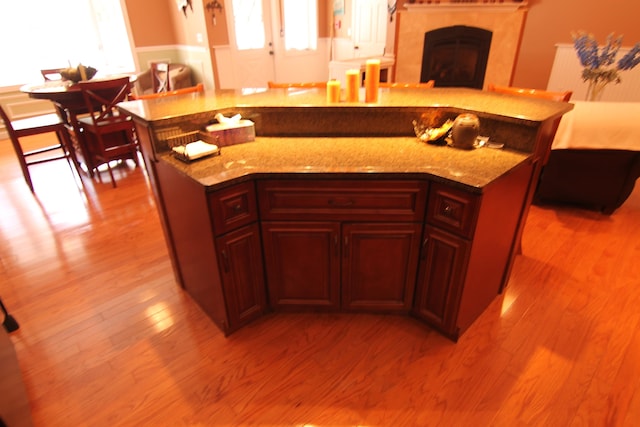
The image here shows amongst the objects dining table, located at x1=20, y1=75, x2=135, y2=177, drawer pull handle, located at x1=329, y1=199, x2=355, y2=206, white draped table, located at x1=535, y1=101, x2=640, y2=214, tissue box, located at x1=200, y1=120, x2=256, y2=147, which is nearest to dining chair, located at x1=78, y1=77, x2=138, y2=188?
dining table, located at x1=20, y1=75, x2=135, y2=177

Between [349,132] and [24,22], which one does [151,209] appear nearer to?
[349,132]

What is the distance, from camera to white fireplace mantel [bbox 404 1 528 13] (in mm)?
4816

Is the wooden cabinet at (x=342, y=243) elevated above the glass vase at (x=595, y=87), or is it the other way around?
the glass vase at (x=595, y=87)

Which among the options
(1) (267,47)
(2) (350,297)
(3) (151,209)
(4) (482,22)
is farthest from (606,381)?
(1) (267,47)

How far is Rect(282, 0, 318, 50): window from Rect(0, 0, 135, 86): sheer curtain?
8.25ft

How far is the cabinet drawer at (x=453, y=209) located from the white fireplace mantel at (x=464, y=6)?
180 inches

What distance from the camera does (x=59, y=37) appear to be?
560 centimetres

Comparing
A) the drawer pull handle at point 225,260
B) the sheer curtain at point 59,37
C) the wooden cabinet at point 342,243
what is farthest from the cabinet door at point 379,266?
the sheer curtain at point 59,37

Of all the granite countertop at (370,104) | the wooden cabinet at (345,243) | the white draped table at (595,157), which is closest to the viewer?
the wooden cabinet at (345,243)

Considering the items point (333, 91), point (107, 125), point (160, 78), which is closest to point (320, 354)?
point (333, 91)

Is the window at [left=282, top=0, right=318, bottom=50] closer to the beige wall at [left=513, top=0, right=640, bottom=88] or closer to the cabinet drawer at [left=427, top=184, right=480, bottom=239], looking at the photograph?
the beige wall at [left=513, top=0, right=640, bottom=88]

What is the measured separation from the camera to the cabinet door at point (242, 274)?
1666 millimetres

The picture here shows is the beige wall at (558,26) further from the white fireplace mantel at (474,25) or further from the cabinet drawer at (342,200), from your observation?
the cabinet drawer at (342,200)

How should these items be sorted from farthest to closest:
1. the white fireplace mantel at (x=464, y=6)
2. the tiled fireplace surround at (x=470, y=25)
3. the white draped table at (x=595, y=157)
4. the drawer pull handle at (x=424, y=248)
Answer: the tiled fireplace surround at (x=470, y=25) < the white fireplace mantel at (x=464, y=6) < the white draped table at (x=595, y=157) < the drawer pull handle at (x=424, y=248)
